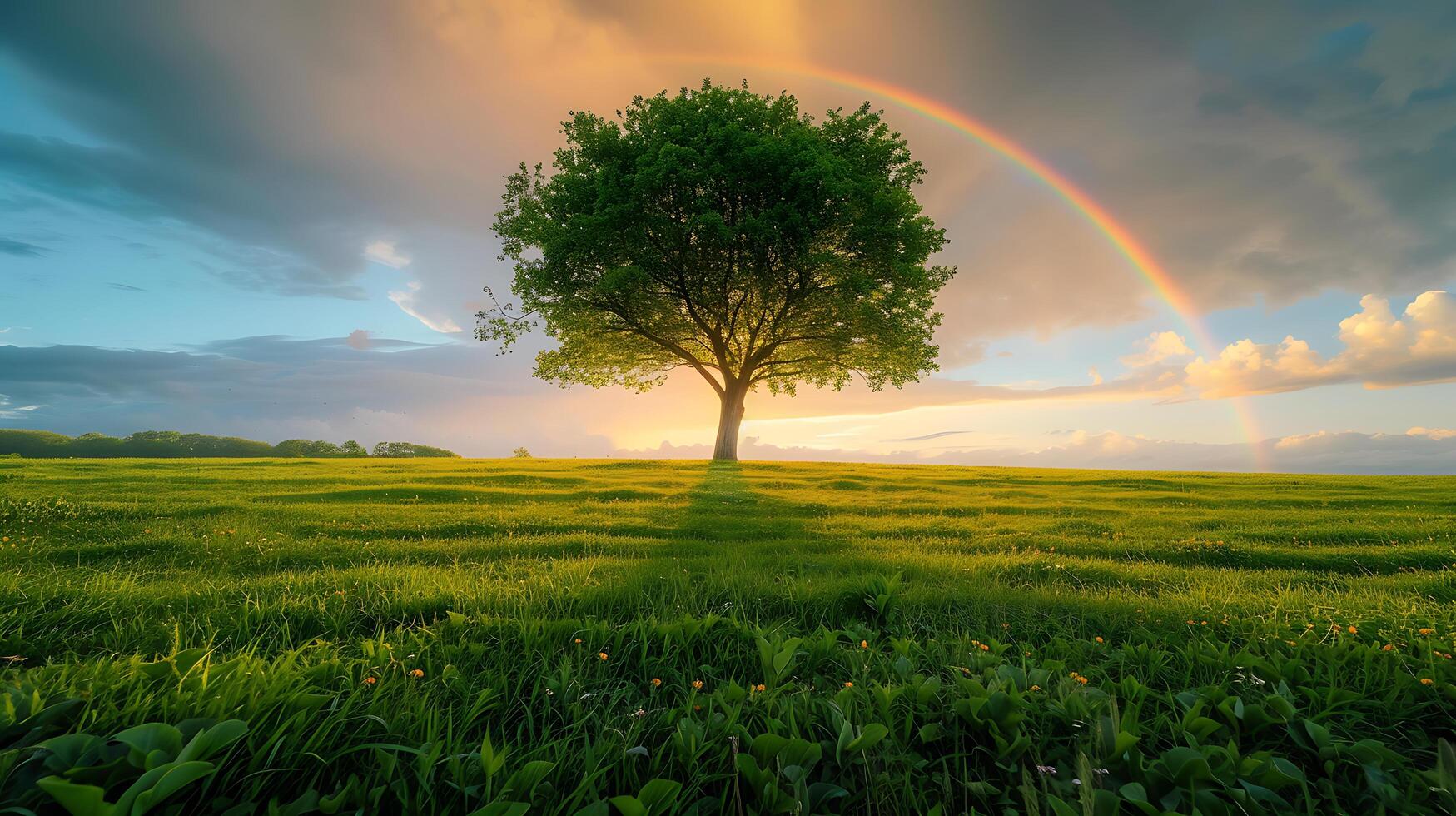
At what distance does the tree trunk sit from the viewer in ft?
95.2

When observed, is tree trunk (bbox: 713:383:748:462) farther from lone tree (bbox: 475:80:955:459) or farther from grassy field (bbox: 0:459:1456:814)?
grassy field (bbox: 0:459:1456:814)

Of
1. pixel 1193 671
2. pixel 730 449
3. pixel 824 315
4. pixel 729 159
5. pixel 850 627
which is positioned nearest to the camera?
pixel 1193 671

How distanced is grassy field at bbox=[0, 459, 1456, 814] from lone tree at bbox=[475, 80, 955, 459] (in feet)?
53.4

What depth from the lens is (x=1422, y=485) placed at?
67.9 feet

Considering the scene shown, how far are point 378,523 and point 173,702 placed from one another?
8.10 m

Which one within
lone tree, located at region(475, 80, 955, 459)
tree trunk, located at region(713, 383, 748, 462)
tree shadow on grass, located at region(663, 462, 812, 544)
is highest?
lone tree, located at region(475, 80, 955, 459)

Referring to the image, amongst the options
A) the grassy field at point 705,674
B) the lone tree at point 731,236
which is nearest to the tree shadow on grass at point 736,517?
the grassy field at point 705,674

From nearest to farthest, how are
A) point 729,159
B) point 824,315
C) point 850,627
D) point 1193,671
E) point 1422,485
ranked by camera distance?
1. point 1193,671
2. point 850,627
3. point 1422,485
4. point 729,159
5. point 824,315

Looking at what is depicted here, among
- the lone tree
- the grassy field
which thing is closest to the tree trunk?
the lone tree

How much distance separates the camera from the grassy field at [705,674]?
2.23 m

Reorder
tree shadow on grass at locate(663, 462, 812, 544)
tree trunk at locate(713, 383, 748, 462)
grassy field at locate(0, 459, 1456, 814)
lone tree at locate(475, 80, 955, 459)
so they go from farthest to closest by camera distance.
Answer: tree trunk at locate(713, 383, 748, 462) < lone tree at locate(475, 80, 955, 459) < tree shadow on grass at locate(663, 462, 812, 544) < grassy field at locate(0, 459, 1456, 814)

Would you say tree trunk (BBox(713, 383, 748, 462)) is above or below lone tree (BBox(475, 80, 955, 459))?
below

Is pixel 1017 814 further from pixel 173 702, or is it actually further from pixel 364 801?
pixel 173 702

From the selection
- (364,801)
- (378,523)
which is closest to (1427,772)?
(364,801)
